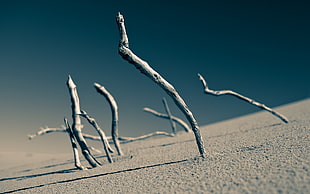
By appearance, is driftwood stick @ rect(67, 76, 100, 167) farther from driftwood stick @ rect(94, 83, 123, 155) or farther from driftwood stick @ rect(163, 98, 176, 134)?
driftwood stick @ rect(163, 98, 176, 134)

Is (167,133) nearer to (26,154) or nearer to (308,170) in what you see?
(308,170)

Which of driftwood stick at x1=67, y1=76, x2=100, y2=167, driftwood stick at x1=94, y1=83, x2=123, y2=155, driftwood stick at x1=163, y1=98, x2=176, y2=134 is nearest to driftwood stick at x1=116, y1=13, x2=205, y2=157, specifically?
driftwood stick at x1=67, y1=76, x2=100, y2=167

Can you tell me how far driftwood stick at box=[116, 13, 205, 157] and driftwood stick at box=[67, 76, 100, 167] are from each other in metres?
2.42

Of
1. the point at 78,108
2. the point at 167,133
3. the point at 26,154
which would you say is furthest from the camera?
the point at 26,154

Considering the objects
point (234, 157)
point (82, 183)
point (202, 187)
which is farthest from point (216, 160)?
point (82, 183)

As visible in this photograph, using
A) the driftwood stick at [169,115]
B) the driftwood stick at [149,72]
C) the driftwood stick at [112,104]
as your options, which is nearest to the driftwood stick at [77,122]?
the driftwood stick at [112,104]

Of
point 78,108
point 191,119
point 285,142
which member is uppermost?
point 78,108

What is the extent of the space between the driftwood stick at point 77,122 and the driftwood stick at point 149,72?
2.42 meters

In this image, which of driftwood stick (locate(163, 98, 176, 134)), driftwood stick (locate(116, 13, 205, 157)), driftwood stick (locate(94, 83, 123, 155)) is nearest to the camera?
driftwood stick (locate(116, 13, 205, 157))

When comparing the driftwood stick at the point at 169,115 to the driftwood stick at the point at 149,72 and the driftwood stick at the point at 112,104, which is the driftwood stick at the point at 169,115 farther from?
the driftwood stick at the point at 149,72

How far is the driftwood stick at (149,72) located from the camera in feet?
11.4

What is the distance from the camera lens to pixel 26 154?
14.7 meters

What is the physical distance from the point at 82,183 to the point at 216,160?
85.2 inches

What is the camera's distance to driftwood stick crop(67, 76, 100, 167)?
525cm
